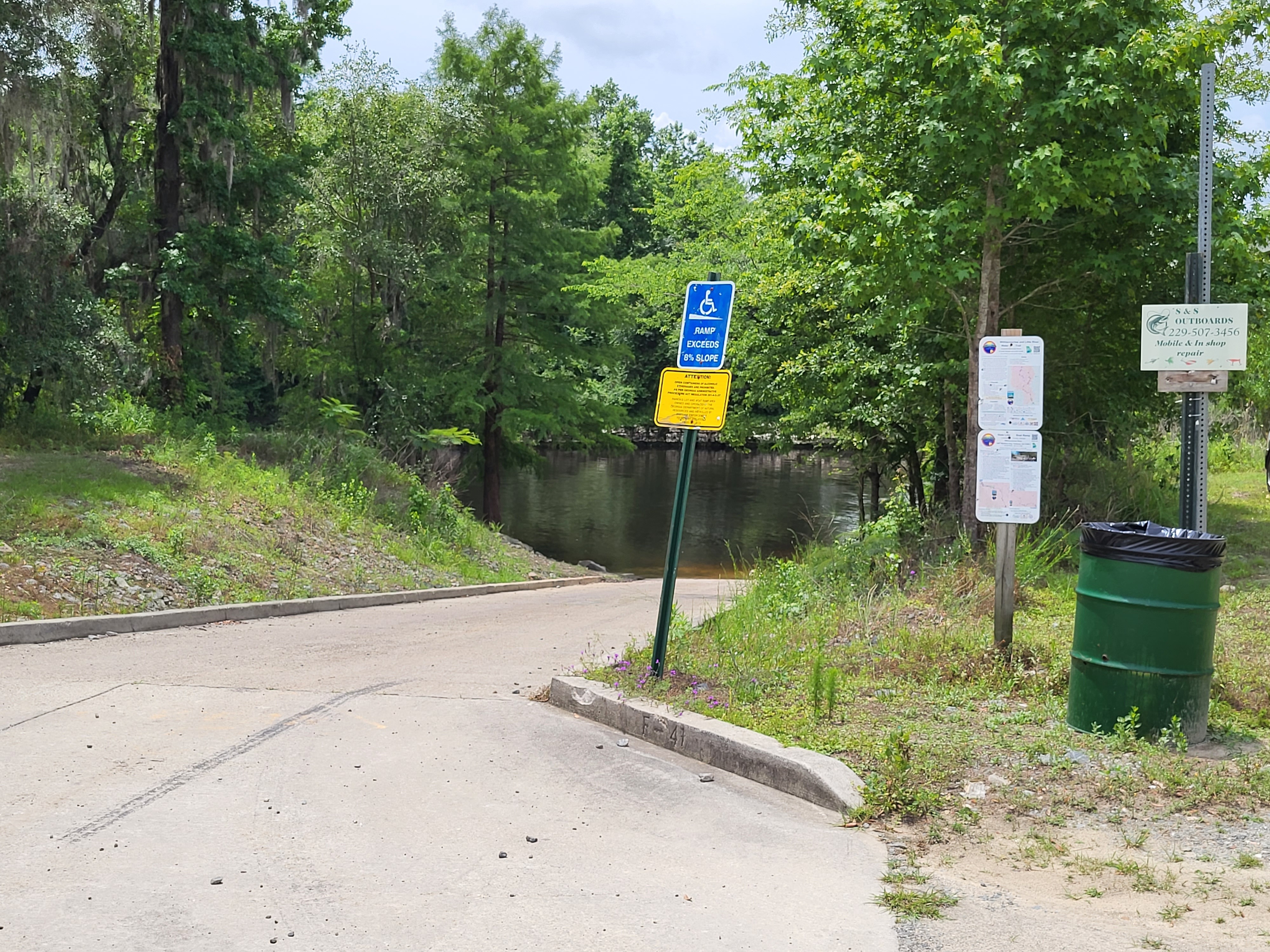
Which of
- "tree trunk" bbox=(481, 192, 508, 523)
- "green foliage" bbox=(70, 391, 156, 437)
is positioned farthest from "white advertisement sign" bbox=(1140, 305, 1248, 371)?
"tree trunk" bbox=(481, 192, 508, 523)

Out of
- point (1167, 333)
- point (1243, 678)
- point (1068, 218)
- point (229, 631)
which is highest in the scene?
point (1068, 218)

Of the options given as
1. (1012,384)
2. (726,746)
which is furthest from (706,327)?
(726,746)

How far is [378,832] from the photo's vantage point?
5.35 metres

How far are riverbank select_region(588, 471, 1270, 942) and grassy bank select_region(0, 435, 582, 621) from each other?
671 centimetres

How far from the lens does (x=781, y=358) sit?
2306cm

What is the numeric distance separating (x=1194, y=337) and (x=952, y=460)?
29.2ft

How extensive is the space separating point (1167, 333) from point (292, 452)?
16158mm

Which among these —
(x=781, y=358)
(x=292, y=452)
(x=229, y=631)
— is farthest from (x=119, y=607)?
(x=781, y=358)

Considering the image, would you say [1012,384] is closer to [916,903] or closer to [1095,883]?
[1095,883]

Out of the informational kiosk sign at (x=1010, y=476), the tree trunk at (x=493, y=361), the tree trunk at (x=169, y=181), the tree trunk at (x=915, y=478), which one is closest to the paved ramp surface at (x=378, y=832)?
the informational kiosk sign at (x=1010, y=476)

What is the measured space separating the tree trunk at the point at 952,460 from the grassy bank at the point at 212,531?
808cm

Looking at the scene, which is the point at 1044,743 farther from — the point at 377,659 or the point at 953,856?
the point at 377,659

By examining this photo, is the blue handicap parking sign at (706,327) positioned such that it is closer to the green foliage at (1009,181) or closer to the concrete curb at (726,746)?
the concrete curb at (726,746)

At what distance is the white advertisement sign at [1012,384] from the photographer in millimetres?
7660
